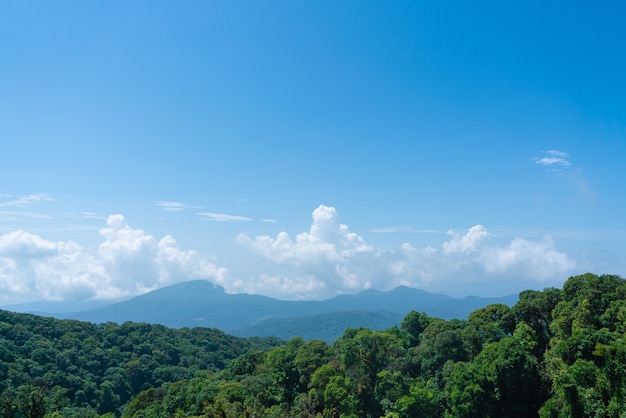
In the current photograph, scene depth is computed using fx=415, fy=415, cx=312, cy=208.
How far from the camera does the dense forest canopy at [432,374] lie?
21072mm

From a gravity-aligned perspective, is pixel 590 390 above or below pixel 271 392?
above

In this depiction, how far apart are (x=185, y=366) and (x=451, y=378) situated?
54179mm

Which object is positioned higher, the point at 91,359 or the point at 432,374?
the point at 432,374

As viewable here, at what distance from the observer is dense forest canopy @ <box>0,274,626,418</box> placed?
2107cm

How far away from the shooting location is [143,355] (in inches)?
2579

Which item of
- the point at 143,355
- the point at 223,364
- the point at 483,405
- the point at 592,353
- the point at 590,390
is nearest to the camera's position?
the point at 590,390

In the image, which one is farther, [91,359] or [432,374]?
[91,359]

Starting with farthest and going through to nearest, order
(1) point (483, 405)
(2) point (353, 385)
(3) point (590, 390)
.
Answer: (2) point (353, 385), (1) point (483, 405), (3) point (590, 390)

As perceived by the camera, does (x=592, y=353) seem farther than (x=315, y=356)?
No

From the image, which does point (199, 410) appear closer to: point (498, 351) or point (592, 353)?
point (498, 351)

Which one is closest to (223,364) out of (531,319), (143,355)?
(143,355)

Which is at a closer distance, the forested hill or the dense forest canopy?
the dense forest canopy

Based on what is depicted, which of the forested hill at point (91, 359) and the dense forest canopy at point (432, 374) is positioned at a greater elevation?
the dense forest canopy at point (432, 374)

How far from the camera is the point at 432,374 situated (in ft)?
107
